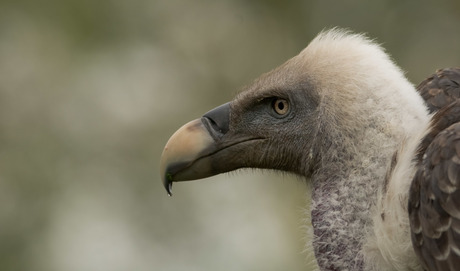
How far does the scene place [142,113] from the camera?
1434 cm

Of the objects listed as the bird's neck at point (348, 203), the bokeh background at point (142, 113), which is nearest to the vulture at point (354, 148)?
the bird's neck at point (348, 203)

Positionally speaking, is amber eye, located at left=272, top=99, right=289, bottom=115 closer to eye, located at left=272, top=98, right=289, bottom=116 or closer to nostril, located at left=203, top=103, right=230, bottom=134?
eye, located at left=272, top=98, right=289, bottom=116

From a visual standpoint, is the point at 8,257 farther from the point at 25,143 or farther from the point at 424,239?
the point at 424,239

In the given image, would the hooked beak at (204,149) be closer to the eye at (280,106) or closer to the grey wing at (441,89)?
the eye at (280,106)

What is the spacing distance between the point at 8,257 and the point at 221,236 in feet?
8.29

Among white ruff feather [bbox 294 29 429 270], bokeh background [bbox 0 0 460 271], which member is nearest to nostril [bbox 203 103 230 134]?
white ruff feather [bbox 294 29 429 270]

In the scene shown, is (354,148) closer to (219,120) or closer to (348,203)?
(348,203)

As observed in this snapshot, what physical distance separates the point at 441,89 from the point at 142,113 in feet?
29.1

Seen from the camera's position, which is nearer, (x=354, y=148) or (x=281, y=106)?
(x=354, y=148)

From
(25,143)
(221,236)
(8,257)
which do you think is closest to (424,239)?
(221,236)

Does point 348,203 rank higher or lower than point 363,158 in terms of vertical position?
lower

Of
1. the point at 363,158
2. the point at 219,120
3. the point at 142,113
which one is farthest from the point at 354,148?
the point at 142,113

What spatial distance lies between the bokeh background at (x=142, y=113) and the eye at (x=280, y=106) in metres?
6.49

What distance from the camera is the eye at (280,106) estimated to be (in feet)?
18.2
